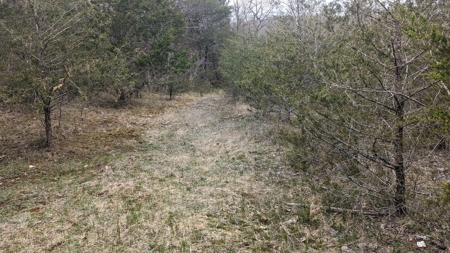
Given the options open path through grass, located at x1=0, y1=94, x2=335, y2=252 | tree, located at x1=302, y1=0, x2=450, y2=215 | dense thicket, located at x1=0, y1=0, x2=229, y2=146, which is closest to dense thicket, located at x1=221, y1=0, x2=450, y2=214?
tree, located at x1=302, y1=0, x2=450, y2=215

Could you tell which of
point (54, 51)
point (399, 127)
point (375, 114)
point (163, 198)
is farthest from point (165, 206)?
point (54, 51)

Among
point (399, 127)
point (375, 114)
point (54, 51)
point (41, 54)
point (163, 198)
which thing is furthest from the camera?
point (54, 51)

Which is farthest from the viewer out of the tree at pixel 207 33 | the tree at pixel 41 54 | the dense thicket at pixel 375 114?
the tree at pixel 207 33

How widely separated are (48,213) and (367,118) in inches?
178

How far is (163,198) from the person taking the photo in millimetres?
4715

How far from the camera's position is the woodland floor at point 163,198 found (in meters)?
3.47

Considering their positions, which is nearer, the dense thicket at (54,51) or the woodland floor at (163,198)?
the woodland floor at (163,198)

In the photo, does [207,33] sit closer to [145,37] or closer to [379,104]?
[145,37]

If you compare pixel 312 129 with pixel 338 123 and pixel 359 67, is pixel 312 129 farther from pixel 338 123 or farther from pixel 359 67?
pixel 359 67

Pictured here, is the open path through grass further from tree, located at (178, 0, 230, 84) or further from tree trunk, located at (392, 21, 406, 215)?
tree, located at (178, 0, 230, 84)

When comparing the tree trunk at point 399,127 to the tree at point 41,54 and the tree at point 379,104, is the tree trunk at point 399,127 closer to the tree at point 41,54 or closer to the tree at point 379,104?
the tree at point 379,104

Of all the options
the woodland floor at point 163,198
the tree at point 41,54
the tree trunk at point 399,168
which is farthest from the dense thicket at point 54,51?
the tree trunk at point 399,168

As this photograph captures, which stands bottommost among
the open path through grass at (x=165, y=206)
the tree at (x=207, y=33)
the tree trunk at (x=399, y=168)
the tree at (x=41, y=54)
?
the open path through grass at (x=165, y=206)

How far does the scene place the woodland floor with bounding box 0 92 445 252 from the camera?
3.47 m
